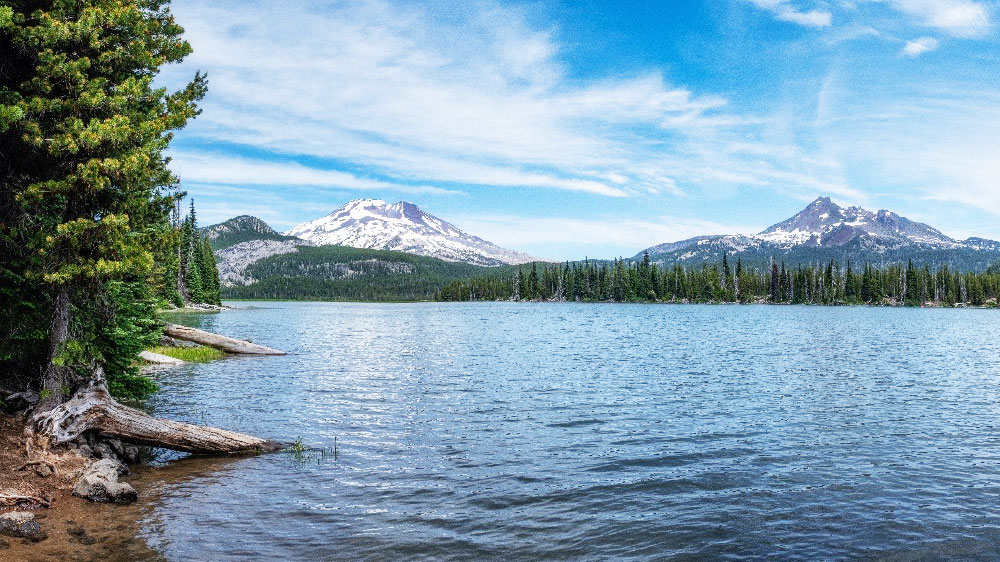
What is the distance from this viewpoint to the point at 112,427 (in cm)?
1619

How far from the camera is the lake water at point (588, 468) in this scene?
42.1 feet

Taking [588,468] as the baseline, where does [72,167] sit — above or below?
above

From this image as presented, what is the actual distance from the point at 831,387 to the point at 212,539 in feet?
109

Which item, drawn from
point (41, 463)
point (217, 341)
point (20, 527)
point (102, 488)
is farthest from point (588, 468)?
point (217, 341)

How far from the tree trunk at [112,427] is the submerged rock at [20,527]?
11.3 feet

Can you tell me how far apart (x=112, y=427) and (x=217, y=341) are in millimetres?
32986

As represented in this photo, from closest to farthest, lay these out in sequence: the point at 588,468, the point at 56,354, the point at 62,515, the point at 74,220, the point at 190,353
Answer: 1. the point at 62,515
2. the point at 74,220
3. the point at 56,354
4. the point at 588,468
5. the point at 190,353

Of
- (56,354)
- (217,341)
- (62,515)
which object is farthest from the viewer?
(217,341)

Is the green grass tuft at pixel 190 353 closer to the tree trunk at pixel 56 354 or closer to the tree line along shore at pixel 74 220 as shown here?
the tree line along shore at pixel 74 220

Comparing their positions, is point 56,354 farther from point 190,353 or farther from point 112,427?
point 190,353

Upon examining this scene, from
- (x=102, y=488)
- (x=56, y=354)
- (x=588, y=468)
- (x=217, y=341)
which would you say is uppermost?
(x=56, y=354)

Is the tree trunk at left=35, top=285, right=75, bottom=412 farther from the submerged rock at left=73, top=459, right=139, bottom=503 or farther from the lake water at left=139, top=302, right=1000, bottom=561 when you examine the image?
the lake water at left=139, top=302, right=1000, bottom=561

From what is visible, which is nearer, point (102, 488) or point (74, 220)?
point (102, 488)

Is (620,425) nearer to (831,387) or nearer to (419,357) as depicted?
(831,387)
